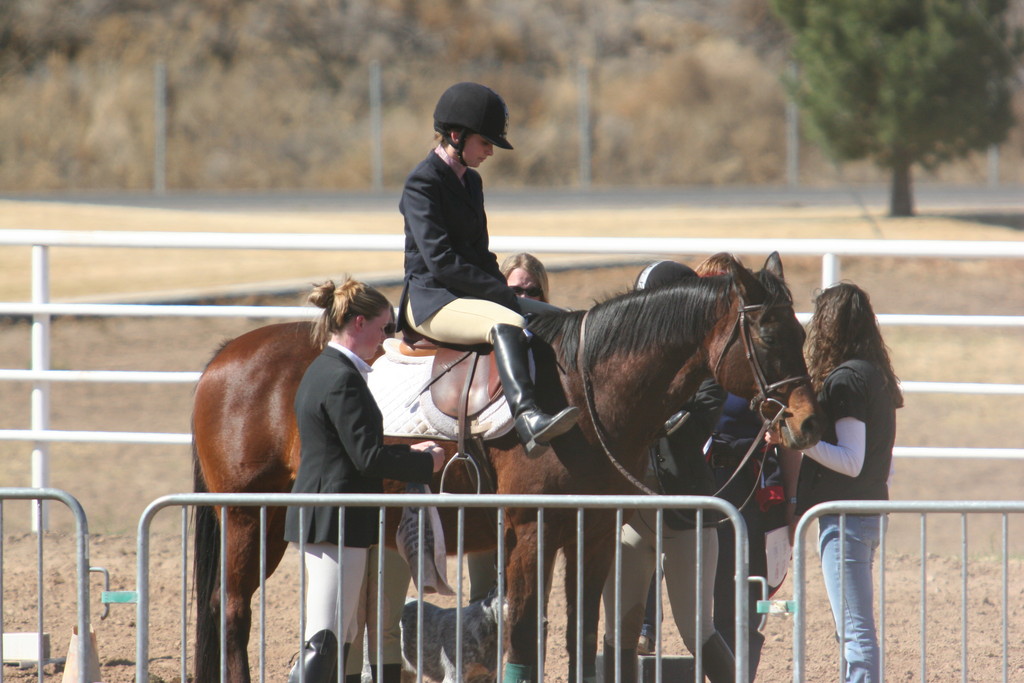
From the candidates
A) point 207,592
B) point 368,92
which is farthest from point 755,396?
point 368,92

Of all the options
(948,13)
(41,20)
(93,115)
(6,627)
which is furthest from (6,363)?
(41,20)

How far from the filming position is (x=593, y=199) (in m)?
24.5

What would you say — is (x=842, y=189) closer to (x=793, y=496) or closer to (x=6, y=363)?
(x=6, y=363)

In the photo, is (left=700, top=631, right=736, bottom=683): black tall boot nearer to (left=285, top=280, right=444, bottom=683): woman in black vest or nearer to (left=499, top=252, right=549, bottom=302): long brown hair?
(left=285, top=280, right=444, bottom=683): woman in black vest

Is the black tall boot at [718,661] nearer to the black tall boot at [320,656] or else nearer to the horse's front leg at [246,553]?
the black tall boot at [320,656]

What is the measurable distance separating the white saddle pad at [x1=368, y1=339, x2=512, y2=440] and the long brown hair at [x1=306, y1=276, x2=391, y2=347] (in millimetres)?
549

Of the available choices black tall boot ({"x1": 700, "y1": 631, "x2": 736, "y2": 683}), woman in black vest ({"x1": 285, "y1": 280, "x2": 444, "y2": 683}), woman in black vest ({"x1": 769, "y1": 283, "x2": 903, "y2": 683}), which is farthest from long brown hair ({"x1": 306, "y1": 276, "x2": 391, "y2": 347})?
black tall boot ({"x1": 700, "y1": 631, "x2": 736, "y2": 683})

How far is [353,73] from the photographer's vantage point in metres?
32.3

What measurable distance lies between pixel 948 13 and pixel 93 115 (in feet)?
63.2

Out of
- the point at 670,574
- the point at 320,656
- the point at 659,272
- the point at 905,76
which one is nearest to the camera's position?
the point at 320,656

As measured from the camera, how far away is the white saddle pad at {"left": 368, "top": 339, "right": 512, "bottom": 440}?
13.6 feet

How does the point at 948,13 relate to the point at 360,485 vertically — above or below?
above

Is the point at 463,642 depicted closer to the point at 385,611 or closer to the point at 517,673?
the point at 385,611

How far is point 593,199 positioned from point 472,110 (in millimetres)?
20626
